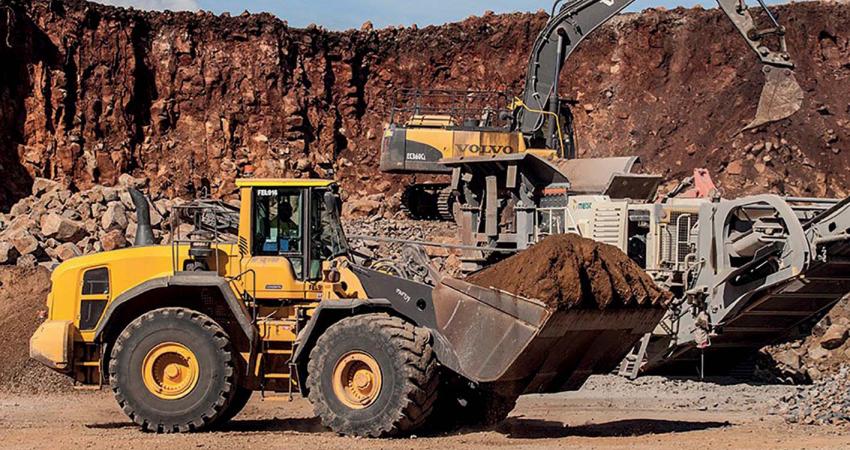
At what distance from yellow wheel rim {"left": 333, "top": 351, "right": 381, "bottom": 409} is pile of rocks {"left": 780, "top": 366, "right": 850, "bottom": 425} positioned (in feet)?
13.8

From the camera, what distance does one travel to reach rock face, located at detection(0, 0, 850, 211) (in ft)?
110

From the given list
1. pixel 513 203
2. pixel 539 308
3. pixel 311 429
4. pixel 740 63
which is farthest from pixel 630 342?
pixel 740 63

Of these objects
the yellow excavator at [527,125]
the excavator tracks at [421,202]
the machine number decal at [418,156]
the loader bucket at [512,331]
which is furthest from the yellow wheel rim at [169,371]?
the excavator tracks at [421,202]

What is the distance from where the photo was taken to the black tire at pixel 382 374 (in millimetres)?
10672

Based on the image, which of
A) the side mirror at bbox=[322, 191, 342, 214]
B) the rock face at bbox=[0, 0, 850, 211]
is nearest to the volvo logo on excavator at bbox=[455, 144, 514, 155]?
the rock face at bbox=[0, 0, 850, 211]

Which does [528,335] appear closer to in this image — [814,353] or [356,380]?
[356,380]

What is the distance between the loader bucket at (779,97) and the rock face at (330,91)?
3.41 m

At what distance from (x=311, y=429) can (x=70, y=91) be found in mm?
25012

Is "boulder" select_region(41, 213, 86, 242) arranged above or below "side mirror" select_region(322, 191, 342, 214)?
below

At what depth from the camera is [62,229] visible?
23484 millimetres

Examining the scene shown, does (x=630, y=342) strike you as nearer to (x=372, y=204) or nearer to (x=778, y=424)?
(x=778, y=424)

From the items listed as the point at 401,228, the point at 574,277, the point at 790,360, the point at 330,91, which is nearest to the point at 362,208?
the point at 401,228

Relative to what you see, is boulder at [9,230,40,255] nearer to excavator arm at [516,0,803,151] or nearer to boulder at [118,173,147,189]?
boulder at [118,173,147,189]

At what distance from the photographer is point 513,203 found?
2020 centimetres
